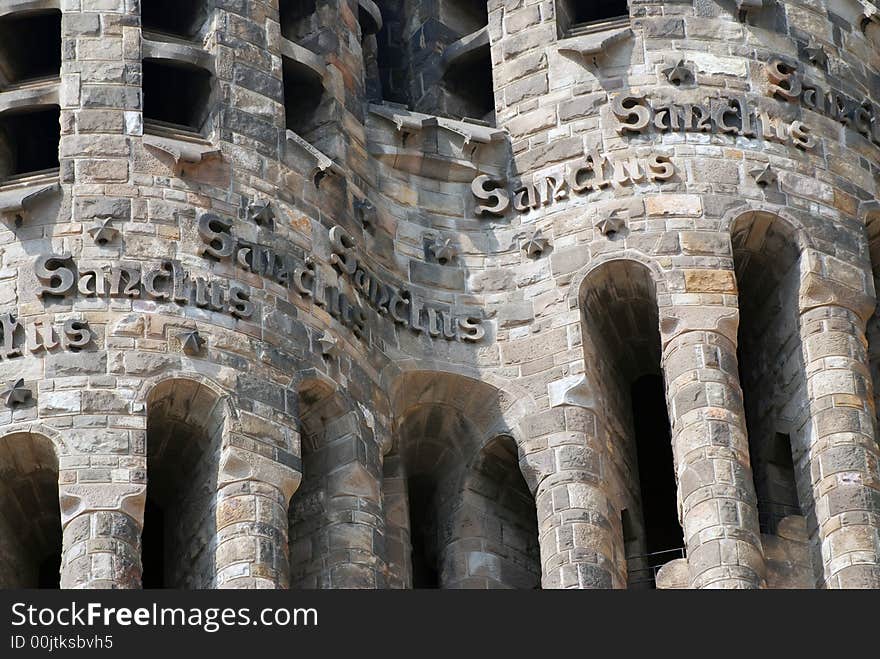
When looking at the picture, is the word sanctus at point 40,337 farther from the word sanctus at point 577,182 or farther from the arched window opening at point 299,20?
the word sanctus at point 577,182

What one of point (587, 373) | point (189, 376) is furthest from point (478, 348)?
point (189, 376)

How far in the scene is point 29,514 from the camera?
49219 mm

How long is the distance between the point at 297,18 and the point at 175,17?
181 cm

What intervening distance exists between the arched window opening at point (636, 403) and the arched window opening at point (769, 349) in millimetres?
1109

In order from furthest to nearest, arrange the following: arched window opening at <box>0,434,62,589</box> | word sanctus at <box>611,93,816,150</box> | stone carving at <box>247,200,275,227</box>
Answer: word sanctus at <box>611,93,816,150</box> → stone carving at <box>247,200,275,227</box> → arched window opening at <box>0,434,62,589</box>

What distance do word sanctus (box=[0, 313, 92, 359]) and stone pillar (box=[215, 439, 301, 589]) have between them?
1.90 meters

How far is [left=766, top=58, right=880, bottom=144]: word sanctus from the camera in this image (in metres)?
53.2

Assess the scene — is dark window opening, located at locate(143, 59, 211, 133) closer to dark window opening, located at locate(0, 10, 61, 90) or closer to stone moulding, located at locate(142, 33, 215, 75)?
Result: stone moulding, located at locate(142, 33, 215, 75)

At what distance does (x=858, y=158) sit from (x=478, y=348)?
5.01 meters

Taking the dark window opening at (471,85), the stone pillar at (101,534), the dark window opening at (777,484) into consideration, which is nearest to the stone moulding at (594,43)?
the dark window opening at (471,85)

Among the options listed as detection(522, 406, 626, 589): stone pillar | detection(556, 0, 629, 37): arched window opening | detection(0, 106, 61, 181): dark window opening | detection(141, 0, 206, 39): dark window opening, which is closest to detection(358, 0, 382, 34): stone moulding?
detection(556, 0, 629, 37): arched window opening

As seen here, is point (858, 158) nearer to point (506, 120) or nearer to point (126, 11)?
point (506, 120)

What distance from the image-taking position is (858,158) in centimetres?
5328

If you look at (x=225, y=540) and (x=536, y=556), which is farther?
(x=536, y=556)
